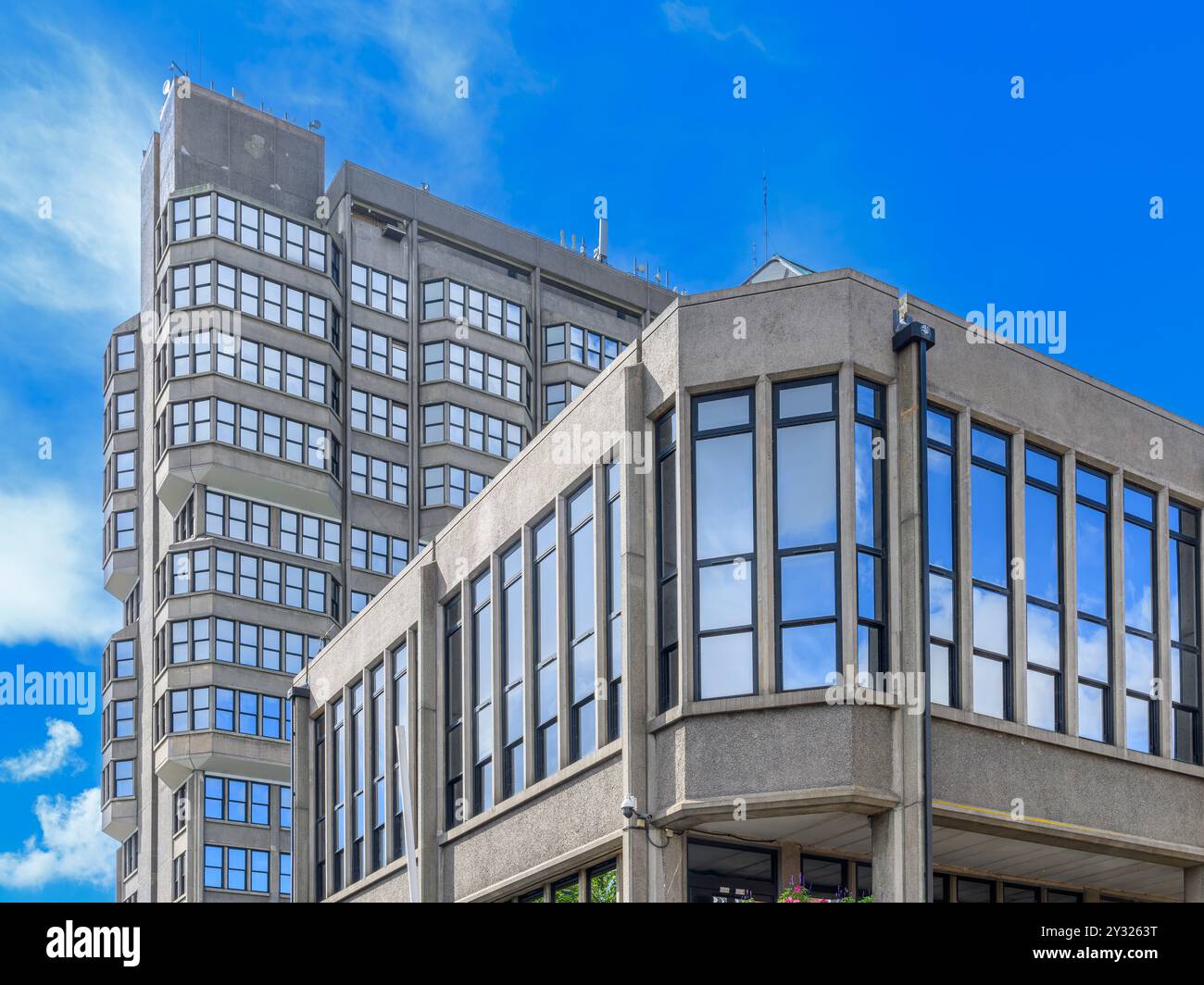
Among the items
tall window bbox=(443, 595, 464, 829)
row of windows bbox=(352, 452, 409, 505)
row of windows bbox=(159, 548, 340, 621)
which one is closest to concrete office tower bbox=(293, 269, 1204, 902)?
tall window bbox=(443, 595, 464, 829)

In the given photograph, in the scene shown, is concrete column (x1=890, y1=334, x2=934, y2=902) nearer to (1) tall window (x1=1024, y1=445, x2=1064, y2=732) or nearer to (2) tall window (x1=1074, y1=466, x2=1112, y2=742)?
(1) tall window (x1=1024, y1=445, x2=1064, y2=732)

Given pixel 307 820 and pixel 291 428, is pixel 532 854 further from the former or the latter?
pixel 291 428

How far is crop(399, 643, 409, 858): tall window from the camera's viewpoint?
32.7 m

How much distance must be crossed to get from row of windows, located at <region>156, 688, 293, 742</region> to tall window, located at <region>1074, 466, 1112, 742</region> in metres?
44.7

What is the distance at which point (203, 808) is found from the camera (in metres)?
66.1

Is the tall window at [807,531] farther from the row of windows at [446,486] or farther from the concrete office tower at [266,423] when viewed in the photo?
the row of windows at [446,486]

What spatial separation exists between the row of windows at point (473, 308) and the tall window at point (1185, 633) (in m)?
52.5

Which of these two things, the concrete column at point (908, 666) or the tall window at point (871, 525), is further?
the tall window at point (871, 525)

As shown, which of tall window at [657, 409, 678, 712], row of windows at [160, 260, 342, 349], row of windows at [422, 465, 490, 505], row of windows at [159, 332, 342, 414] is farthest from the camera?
row of windows at [422, 465, 490, 505]

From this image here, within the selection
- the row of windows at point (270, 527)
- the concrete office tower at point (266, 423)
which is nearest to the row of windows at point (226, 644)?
the concrete office tower at point (266, 423)

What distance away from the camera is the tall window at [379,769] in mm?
34094

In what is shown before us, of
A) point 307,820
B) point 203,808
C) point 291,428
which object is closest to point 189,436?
point 291,428

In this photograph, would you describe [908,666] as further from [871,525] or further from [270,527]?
[270,527]

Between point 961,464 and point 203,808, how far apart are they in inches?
1892
